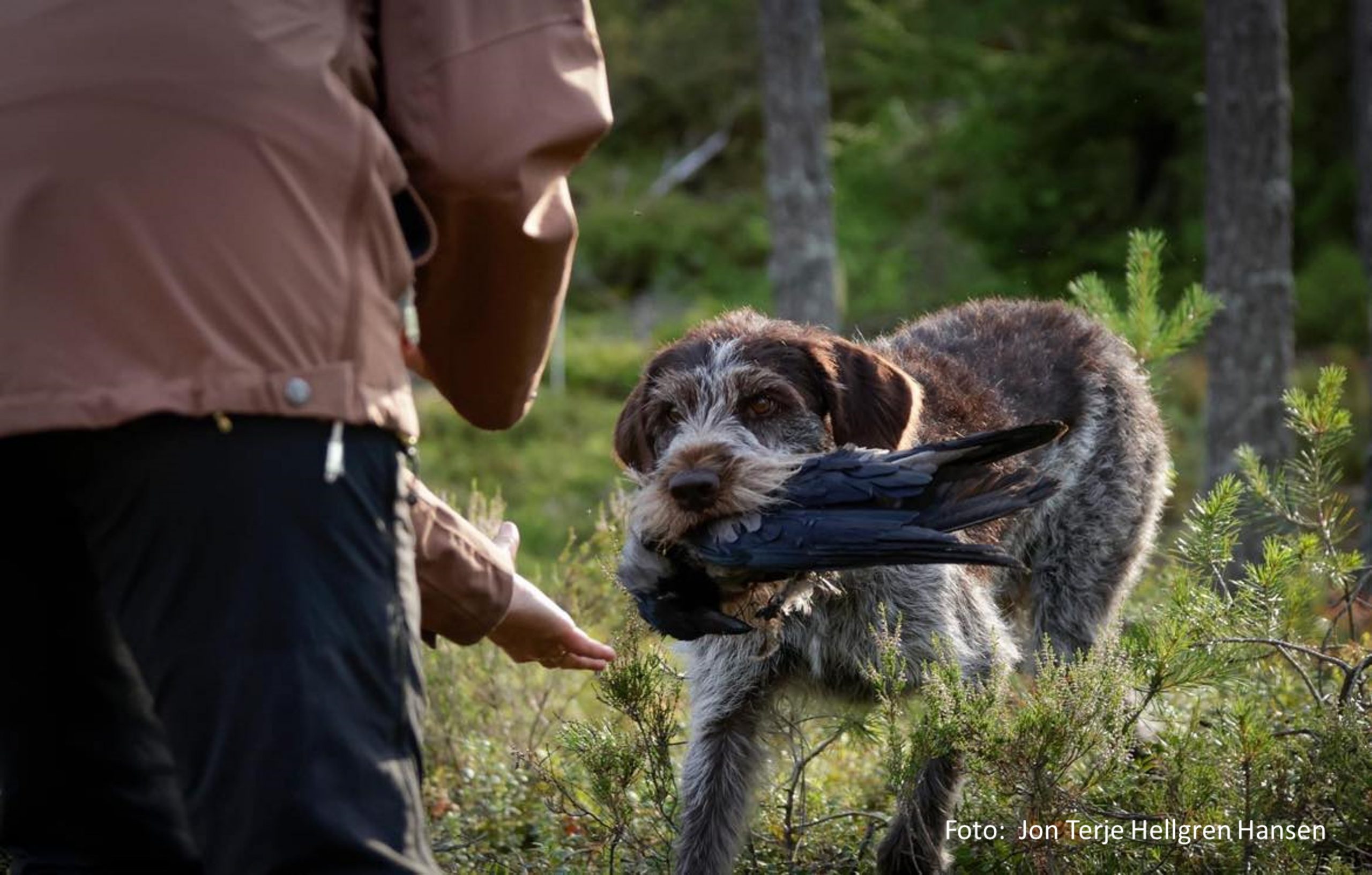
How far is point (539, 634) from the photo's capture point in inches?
112

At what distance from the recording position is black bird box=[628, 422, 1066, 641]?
10.5 ft

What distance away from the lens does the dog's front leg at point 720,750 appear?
4.11 meters

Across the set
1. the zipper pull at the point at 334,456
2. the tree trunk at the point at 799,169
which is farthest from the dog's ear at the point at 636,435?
the tree trunk at the point at 799,169

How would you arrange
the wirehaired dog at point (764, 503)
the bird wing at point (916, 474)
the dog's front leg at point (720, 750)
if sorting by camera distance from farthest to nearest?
the dog's front leg at point (720, 750), the wirehaired dog at point (764, 503), the bird wing at point (916, 474)

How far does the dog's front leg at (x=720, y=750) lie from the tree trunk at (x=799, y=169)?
25.6 ft

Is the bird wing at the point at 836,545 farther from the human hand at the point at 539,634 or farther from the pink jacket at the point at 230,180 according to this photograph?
the pink jacket at the point at 230,180

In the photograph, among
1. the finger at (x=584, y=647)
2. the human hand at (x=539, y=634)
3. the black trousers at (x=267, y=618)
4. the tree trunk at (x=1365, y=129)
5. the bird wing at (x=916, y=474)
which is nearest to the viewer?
the black trousers at (x=267, y=618)

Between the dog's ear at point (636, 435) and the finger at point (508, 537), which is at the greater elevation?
the finger at point (508, 537)

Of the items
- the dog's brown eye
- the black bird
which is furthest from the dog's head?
the black bird

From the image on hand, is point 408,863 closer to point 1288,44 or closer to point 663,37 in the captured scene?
point 1288,44

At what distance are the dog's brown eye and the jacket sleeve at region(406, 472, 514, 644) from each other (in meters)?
1.54

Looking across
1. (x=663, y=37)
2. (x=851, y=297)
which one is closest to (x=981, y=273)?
(x=851, y=297)

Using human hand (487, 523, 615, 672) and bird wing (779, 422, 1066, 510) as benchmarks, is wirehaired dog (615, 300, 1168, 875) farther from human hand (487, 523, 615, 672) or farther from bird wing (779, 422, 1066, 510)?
human hand (487, 523, 615, 672)

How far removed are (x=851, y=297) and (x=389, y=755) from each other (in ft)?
56.9
